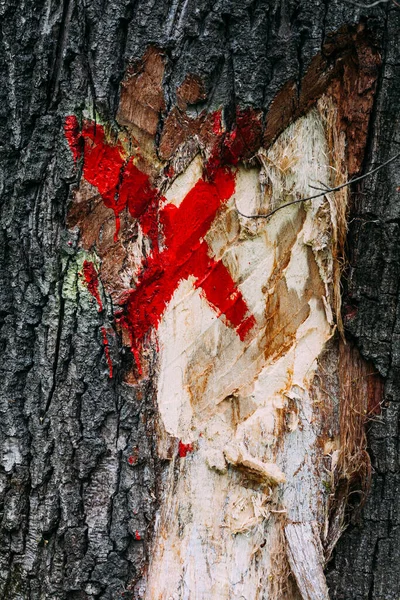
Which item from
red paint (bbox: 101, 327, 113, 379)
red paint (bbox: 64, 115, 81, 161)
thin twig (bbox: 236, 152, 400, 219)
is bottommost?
red paint (bbox: 101, 327, 113, 379)

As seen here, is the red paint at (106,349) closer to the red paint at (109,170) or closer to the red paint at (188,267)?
the red paint at (188,267)

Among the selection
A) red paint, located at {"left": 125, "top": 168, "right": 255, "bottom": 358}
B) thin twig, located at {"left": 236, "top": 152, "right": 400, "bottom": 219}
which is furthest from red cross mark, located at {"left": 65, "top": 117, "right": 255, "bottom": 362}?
thin twig, located at {"left": 236, "top": 152, "right": 400, "bottom": 219}

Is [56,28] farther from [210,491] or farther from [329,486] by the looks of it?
[329,486]

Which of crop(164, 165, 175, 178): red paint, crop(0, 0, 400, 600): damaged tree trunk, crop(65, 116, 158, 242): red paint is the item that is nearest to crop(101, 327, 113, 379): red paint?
crop(0, 0, 400, 600): damaged tree trunk

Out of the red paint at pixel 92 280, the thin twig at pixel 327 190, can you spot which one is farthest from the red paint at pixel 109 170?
the thin twig at pixel 327 190

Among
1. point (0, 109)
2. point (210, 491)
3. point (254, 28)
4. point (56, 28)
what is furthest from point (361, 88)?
point (210, 491)

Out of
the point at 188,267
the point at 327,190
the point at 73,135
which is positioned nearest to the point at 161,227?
the point at 188,267

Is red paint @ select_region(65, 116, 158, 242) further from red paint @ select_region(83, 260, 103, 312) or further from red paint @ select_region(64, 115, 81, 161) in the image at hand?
red paint @ select_region(83, 260, 103, 312)

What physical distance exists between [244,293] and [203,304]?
12cm

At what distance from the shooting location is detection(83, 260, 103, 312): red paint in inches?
73.3

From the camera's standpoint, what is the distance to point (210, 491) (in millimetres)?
1881

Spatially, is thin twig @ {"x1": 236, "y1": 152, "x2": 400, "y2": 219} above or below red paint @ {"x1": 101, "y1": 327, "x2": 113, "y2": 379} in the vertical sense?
above

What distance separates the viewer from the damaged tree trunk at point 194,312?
1.83 m

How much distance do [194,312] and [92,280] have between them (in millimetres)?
304
